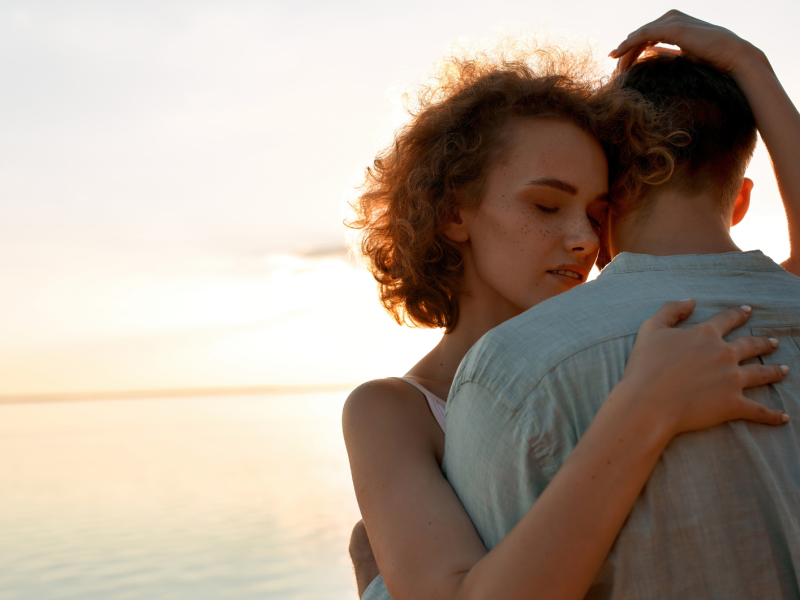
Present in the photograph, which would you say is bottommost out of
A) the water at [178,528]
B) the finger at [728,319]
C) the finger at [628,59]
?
the water at [178,528]

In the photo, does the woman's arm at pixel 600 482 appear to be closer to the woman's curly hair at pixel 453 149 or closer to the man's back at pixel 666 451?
the man's back at pixel 666 451

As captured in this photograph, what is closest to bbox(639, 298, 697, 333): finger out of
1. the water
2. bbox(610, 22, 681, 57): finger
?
bbox(610, 22, 681, 57): finger

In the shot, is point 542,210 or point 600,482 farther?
point 542,210

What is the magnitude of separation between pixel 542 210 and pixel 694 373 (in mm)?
962

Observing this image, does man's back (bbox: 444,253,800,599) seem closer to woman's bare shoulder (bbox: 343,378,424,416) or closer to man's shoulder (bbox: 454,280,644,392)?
man's shoulder (bbox: 454,280,644,392)

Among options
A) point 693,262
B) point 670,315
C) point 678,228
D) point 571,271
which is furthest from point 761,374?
point 571,271

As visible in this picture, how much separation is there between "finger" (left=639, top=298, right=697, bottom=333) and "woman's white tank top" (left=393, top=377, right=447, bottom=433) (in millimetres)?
878

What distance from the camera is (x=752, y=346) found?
47.2 inches

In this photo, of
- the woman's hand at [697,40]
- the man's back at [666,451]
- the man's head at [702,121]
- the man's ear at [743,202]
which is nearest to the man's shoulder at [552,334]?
the man's back at [666,451]

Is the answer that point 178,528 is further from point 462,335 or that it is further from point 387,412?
point 387,412

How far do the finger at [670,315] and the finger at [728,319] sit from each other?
4 centimetres

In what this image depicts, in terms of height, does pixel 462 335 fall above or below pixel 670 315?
above

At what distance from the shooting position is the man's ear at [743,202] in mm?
1911

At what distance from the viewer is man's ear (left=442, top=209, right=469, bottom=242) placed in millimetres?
2262
